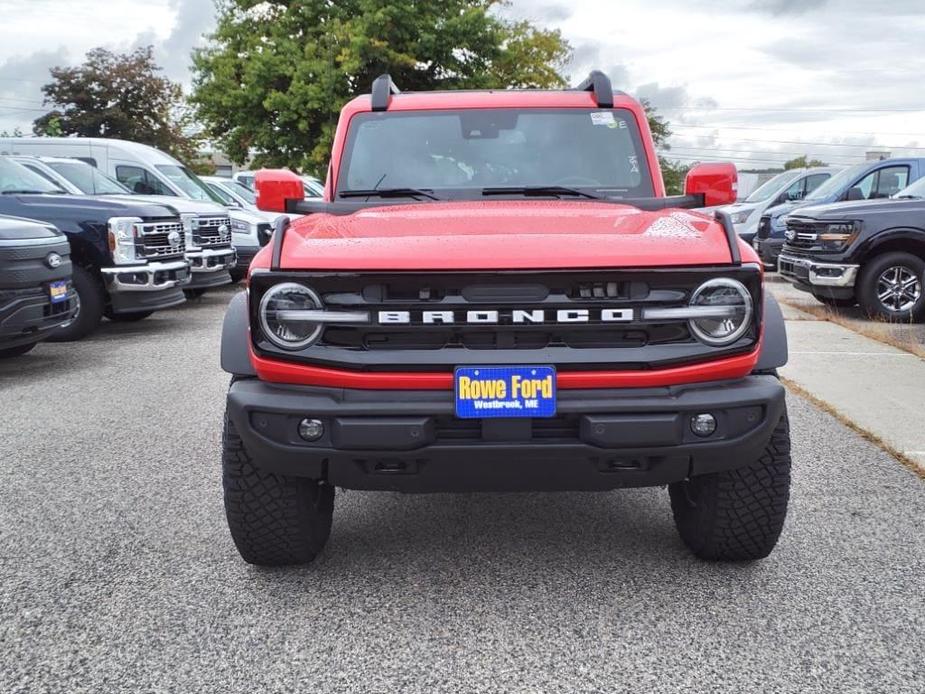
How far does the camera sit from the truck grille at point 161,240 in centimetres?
1023

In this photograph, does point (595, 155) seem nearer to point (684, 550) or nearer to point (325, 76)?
point (684, 550)

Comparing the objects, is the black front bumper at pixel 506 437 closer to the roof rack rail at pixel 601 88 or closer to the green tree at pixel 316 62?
the roof rack rail at pixel 601 88

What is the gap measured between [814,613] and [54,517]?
123 inches

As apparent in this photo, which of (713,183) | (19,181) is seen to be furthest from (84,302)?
(713,183)

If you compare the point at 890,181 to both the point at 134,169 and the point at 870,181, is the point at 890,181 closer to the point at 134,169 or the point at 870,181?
the point at 870,181

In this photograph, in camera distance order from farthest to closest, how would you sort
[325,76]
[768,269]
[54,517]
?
[325,76]
[768,269]
[54,517]

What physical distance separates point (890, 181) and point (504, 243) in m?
12.1

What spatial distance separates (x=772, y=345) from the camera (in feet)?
10.7

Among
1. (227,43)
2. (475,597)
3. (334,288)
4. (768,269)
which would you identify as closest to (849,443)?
(475,597)

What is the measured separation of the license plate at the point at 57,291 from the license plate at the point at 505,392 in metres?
5.86

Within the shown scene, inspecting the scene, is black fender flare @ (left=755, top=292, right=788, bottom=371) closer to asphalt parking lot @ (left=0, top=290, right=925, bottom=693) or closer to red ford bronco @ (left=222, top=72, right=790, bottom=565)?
red ford bronco @ (left=222, top=72, right=790, bottom=565)

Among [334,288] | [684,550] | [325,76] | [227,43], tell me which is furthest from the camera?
[227,43]

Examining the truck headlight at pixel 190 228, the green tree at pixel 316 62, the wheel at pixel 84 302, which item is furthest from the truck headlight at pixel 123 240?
the green tree at pixel 316 62

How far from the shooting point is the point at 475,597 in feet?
11.3
